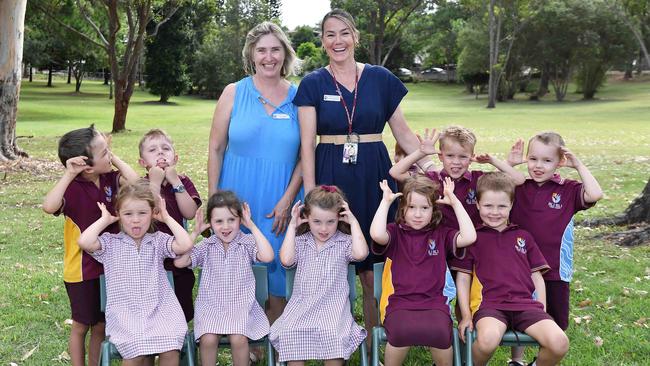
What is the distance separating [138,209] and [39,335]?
1.90 meters

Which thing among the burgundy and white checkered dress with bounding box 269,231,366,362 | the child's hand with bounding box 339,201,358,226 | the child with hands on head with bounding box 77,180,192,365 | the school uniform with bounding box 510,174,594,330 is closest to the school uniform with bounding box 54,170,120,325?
the child with hands on head with bounding box 77,180,192,365

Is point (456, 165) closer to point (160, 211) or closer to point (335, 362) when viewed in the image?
point (335, 362)

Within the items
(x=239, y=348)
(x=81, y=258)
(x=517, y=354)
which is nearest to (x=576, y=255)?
(x=517, y=354)

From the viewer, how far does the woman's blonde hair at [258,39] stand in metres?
4.46

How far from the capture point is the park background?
561cm

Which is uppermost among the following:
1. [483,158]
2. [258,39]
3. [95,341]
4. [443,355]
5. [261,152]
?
[258,39]

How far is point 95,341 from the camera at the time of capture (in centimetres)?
415

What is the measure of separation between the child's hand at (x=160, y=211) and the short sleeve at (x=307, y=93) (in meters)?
1.10

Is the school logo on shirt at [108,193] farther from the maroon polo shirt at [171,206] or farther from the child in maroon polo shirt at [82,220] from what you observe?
the maroon polo shirt at [171,206]

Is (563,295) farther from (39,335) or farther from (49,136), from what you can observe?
(49,136)

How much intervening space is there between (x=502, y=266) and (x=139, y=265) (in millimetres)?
2178

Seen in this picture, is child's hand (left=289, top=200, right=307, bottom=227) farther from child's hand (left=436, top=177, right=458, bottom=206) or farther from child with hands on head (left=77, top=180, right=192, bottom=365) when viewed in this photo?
child's hand (left=436, top=177, right=458, bottom=206)

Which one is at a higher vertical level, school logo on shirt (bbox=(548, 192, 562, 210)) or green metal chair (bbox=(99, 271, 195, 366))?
school logo on shirt (bbox=(548, 192, 562, 210))

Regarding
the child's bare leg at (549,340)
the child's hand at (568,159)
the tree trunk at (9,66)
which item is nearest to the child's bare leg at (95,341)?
the child's bare leg at (549,340)
